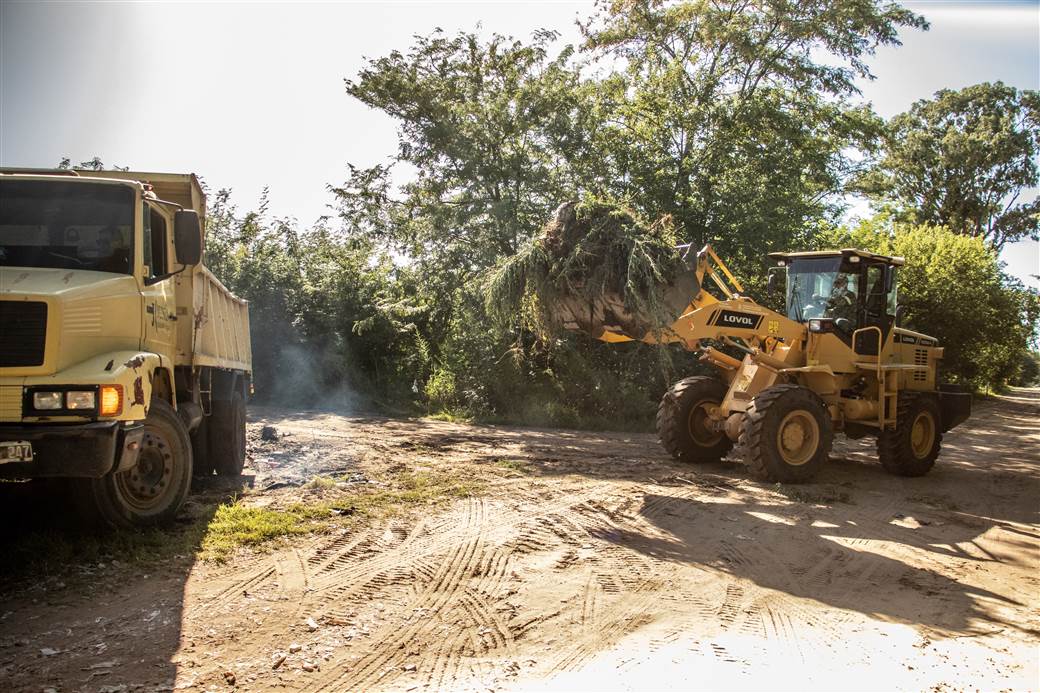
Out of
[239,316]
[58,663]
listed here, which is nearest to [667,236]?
[239,316]

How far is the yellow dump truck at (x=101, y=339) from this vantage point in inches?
226

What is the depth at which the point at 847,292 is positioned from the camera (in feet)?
37.7

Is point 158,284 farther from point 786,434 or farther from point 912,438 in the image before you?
point 912,438

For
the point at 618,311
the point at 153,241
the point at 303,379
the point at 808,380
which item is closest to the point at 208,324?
the point at 153,241

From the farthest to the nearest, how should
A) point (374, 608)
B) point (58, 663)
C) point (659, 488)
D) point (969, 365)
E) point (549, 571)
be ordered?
point (969, 365)
point (659, 488)
point (549, 571)
point (374, 608)
point (58, 663)

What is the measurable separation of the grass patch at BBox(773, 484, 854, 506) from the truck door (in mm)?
7025

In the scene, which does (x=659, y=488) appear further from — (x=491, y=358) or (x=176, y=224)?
(x=491, y=358)

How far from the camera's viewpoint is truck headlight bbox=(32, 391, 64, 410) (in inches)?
226

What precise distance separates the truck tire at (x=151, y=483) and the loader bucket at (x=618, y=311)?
176 inches

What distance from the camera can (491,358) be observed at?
19250 mm

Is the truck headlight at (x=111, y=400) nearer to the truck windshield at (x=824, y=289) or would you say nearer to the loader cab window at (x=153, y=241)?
the loader cab window at (x=153, y=241)

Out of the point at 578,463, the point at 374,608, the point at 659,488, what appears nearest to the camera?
the point at 374,608

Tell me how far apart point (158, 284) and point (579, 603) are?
193 inches

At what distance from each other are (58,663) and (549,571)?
132 inches
